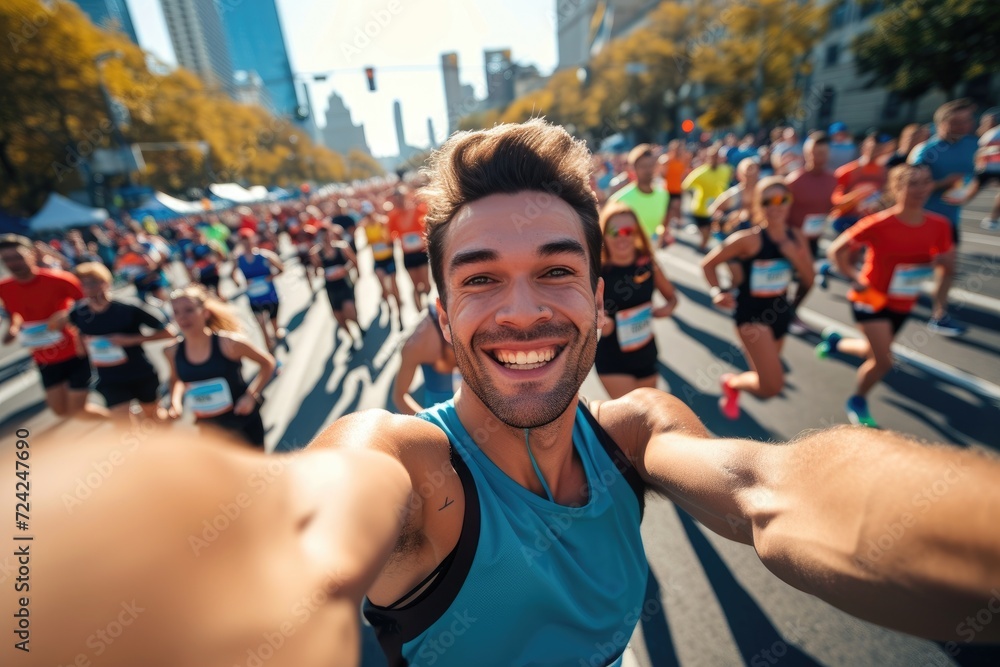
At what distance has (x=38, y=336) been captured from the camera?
4707 mm

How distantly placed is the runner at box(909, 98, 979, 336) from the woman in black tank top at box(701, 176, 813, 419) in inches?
117

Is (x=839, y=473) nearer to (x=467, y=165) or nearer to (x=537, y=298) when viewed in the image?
(x=537, y=298)

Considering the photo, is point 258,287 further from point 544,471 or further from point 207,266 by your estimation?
point 544,471

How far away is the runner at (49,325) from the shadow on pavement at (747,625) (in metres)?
6.23

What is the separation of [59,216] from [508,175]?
3184cm

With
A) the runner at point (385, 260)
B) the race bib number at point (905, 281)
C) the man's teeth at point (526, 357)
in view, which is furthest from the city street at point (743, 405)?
the race bib number at point (905, 281)

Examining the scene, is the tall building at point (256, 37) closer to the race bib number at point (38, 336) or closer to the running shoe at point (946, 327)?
the race bib number at point (38, 336)

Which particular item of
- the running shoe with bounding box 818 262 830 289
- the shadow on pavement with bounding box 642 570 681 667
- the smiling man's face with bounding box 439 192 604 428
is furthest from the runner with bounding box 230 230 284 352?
the running shoe with bounding box 818 262 830 289

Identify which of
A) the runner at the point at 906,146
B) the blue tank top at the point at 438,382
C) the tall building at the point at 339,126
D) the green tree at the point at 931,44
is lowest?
the blue tank top at the point at 438,382

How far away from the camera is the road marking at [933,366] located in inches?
165

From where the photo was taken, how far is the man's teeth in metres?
1.37

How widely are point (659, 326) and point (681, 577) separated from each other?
450 cm

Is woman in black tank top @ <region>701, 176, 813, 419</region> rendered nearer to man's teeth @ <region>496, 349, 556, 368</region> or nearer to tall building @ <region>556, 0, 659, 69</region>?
man's teeth @ <region>496, 349, 556, 368</region>

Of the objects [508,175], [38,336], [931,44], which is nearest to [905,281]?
[508,175]
